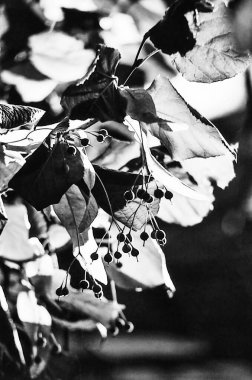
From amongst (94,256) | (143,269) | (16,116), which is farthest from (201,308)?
(16,116)

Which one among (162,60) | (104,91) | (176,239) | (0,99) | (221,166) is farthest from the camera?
(176,239)

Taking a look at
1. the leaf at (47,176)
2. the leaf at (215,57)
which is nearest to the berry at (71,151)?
→ the leaf at (47,176)

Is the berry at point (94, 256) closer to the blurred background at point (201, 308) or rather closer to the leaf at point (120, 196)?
the leaf at point (120, 196)

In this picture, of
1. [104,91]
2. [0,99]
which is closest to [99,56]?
[104,91]

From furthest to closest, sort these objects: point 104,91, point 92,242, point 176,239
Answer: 1. point 176,239
2. point 92,242
3. point 104,91

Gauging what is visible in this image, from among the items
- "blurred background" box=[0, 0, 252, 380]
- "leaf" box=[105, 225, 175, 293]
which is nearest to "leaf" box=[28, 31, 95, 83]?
"leaf" box=[105, 225, 175, 293]

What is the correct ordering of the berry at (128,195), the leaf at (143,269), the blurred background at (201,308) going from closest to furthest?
1. the berry at (128,195)
2. the leaf at (143,269)
3. the blurred background at (201,308)

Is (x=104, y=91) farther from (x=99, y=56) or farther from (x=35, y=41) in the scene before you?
(x=35, y=41)
